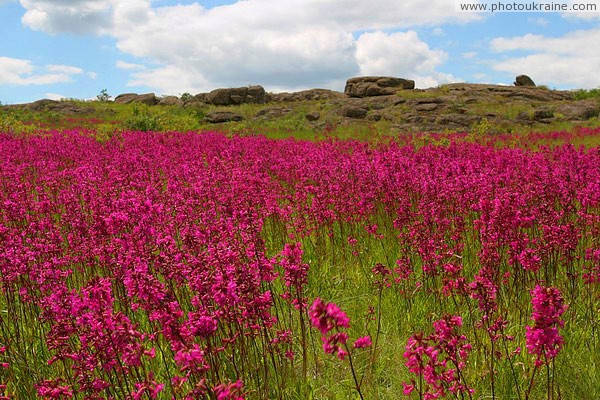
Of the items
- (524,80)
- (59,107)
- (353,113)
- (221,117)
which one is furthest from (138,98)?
(524,80)

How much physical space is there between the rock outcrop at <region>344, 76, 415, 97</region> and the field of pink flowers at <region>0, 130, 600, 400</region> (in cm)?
3715

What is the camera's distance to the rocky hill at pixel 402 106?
32562mm

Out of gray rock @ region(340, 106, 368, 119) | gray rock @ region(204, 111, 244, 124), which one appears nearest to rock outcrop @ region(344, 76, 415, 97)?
gray rock @ region(340, 106, 368, 119)

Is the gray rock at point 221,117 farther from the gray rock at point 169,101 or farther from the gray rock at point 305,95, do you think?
the gray rock at point 305,95

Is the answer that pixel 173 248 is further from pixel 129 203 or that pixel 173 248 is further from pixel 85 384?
pixel 129 203

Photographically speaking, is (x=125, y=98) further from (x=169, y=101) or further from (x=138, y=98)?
(x=169, y=101)

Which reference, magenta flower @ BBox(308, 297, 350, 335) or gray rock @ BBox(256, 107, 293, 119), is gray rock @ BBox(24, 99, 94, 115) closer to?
gray rock @ BBox(256, 107, 293, 119)

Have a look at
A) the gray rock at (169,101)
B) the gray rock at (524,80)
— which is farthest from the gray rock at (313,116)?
the gray rock at (524,80)

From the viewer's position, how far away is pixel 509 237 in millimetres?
4555

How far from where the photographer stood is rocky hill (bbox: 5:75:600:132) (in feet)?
107

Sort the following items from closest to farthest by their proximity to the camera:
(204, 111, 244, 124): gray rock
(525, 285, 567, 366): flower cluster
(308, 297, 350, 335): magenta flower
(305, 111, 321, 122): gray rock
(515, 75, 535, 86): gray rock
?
1. (308, 297, 350, 335): magenta flower
2. (525, 285, 567, 366): flower cluster
3. (305, 111, 321, 122): gray rock
4. (204, 111, 244, 124): gray rock
5. (515, 75, 535, 86): gray rock

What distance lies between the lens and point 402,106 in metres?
38.0

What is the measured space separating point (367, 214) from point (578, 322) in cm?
326

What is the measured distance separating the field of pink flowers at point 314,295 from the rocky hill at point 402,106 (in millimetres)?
A: 20417
